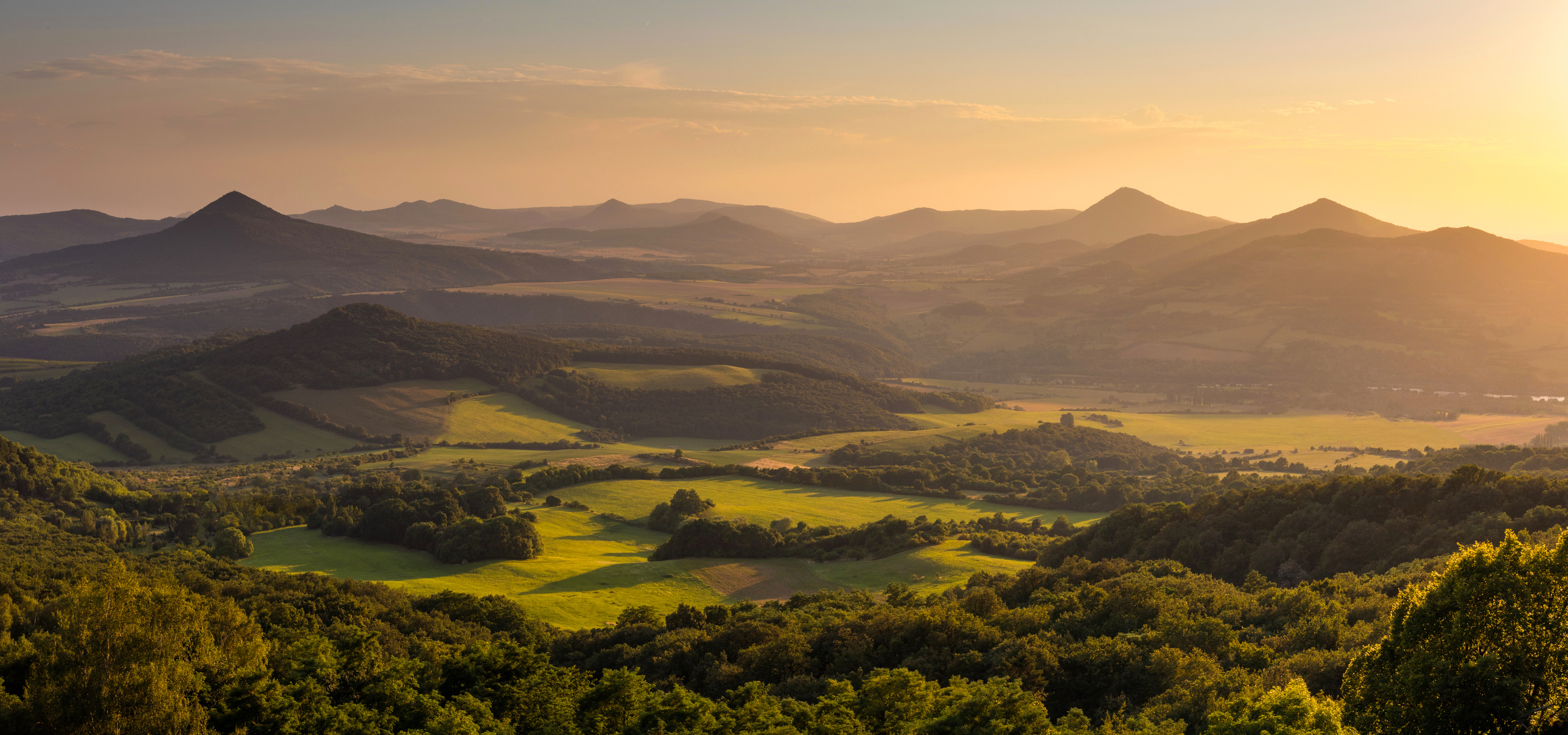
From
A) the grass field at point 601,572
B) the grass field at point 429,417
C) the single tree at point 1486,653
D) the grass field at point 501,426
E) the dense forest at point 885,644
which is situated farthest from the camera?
the grass field at point 429,417

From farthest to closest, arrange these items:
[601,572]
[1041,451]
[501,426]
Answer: [501,426]
[1041,451]
[601,572]

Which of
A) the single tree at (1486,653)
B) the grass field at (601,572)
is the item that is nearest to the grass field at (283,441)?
the grass field at (601,572)

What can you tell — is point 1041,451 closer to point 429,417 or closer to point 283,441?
point 429,417

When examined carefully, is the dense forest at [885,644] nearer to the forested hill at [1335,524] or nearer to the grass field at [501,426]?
the forested hill at [1335,524]

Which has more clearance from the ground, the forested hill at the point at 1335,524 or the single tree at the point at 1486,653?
the single tree at the point at 1486,653

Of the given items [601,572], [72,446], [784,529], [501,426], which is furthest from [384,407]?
Result: [601,572]

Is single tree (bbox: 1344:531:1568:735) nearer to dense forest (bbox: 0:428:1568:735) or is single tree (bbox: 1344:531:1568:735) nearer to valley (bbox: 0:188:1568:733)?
dense forest (bbox: 0:428:1568:735)

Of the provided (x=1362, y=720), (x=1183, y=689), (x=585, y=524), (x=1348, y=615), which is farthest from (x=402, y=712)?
(x=585, y=524)

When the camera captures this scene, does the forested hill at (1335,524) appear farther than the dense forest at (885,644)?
Yes

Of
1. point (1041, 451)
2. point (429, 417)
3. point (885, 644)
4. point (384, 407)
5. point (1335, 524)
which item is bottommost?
point (1041, 451)

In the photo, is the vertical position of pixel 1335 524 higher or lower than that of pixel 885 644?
higher
